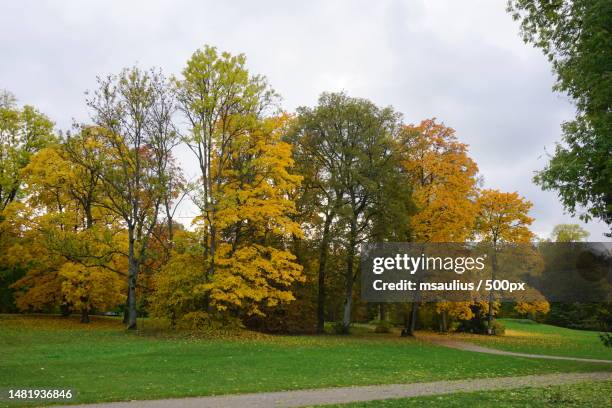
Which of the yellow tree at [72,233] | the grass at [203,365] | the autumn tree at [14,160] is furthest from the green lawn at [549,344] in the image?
the autumn tree at [14,160]

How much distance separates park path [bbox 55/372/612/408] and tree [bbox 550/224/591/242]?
64092 millimetres

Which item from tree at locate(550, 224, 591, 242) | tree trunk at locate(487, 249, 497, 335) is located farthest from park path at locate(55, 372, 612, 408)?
tree at locate(550, 224, 591, 242)

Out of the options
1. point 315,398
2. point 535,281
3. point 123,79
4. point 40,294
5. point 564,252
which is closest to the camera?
point 315,398

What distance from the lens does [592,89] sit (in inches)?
478

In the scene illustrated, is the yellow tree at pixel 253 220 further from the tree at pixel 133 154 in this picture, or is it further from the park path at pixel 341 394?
the park path at pixel 341 394

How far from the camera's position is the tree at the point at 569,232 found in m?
71.6

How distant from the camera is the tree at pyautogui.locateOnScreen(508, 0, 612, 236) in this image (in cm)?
1161

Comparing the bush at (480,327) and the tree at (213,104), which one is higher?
the tree at (213,104)

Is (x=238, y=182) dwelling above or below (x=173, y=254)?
above

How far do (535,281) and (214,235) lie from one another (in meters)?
31.2

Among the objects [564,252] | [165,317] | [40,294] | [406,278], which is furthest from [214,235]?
[564,252]

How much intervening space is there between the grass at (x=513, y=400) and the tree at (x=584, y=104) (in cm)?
450

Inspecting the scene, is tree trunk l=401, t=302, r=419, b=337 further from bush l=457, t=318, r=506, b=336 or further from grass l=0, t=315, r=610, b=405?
grass l=0, t=315, r=610, b=405

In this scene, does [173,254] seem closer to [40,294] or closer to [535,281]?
[40,294]
